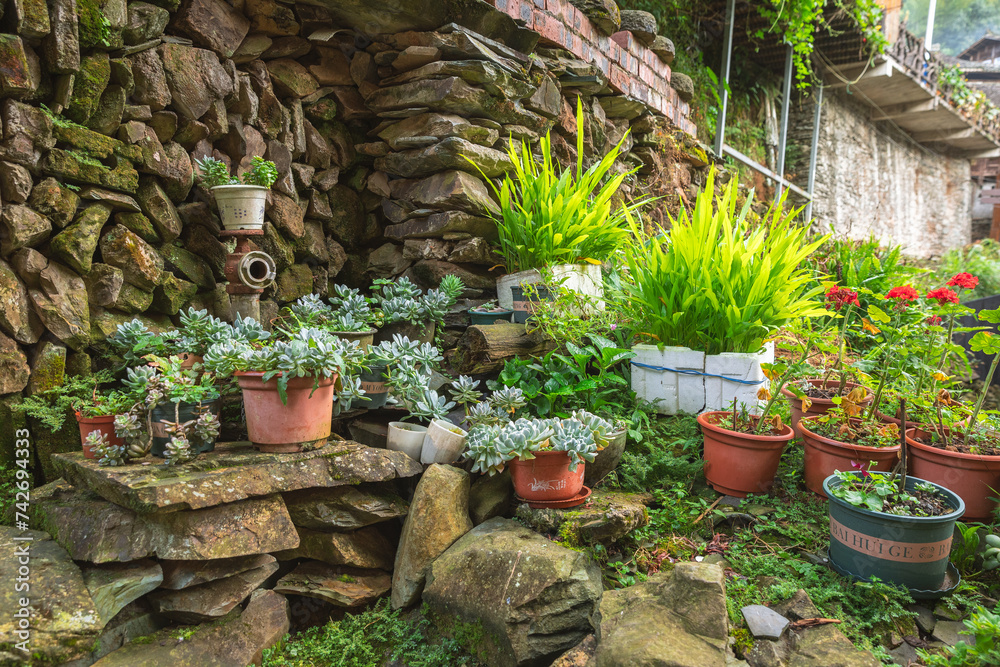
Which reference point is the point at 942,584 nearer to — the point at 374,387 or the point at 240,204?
the point at 374,387

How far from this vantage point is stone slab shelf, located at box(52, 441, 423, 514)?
Result: 1.83 metres

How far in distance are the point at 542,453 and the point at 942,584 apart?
130 cm

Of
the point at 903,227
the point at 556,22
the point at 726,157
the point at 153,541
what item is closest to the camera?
the point at 153,541

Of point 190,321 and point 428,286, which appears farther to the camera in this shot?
point 428,286

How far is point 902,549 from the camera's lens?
1.72 metres

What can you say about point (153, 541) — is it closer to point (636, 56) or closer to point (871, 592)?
point (871, 592)

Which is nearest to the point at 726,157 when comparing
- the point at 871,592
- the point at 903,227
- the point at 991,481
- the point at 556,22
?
the point at 556,22

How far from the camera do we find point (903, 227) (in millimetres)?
11375

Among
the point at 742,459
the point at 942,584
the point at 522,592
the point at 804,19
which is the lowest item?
the point at 522,592

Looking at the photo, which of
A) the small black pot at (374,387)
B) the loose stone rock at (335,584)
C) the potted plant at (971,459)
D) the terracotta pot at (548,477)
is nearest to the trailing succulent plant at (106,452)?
the loose stone rock at (335,584)

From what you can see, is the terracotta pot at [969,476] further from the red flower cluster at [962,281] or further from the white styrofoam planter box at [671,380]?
the white styrofoam planter box at [671,380]

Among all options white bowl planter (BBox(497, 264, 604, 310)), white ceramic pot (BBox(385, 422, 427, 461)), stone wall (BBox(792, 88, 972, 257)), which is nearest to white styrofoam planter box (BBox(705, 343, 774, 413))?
white bowl planter (BBox(497, 264, 604, 310))

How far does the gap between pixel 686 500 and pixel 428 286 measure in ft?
6.24

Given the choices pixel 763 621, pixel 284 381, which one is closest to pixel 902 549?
pixel 763 621
